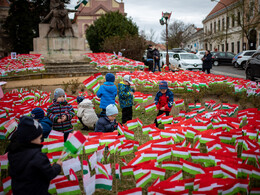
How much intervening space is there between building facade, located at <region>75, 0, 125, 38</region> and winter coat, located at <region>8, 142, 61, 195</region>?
2667 inches

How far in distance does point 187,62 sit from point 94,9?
2149 inches

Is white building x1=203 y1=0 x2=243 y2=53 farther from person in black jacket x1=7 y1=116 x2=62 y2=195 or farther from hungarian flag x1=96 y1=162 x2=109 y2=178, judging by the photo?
person in black jacket x1=7 y1=116 x2=62 y2=195

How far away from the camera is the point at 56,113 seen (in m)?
4.61

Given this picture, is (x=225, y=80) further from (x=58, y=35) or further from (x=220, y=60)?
(x=220, y=60)

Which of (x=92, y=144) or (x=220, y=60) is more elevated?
(x=220, y=60)

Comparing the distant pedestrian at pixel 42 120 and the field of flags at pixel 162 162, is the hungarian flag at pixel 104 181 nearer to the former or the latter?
the field of flags at pixel 162 162

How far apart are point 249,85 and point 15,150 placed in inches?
315

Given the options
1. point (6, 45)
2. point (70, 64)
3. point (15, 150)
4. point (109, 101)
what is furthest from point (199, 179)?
point (6, 45)

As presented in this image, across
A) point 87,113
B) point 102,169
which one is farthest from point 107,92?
point 102,169

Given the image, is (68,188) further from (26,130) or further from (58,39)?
(58,39)

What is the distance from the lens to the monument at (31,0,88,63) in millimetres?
20156

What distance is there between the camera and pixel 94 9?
2692 inches

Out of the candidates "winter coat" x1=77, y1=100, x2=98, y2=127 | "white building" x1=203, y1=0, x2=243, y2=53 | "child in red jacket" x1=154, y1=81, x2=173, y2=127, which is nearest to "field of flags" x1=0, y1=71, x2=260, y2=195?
"child in red jacket" x1=154, y1=81, x2=173, y2=127

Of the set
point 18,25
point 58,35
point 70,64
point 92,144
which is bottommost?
point 92,144
